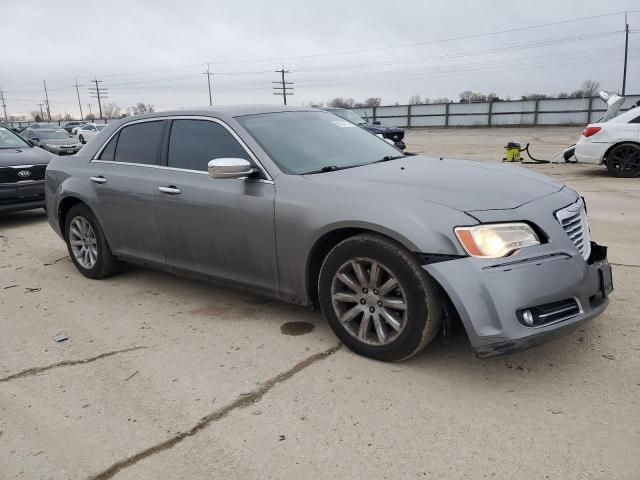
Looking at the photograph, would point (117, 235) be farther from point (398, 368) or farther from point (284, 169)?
point (398, 368)

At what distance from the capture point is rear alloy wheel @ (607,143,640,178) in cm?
1078

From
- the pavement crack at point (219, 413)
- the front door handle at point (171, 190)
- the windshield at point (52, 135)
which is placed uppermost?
the windshield at point (52, 135)

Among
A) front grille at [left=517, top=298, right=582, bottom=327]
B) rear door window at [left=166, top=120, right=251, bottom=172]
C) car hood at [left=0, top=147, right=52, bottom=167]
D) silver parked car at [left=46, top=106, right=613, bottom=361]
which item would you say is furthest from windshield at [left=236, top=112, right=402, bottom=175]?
car hood at [left=0, top=147, right=52, bottom=167]

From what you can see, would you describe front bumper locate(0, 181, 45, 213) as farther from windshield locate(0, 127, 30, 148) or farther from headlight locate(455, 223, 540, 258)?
headlight locate(455, 223, 540, 258)

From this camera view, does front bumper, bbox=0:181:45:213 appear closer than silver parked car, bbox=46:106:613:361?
No

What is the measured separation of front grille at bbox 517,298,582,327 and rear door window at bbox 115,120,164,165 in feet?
10.4

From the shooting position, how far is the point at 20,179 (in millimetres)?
8547

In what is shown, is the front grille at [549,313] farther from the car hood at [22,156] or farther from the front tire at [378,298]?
the car hood at [22,156]

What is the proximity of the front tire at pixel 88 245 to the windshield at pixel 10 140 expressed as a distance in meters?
4.97

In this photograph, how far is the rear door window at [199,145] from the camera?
3998mm

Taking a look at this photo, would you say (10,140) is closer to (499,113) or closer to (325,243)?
(325,243)

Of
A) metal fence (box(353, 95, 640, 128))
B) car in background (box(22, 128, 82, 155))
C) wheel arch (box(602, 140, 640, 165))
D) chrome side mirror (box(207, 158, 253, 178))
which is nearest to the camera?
chrome side mirror (box(207, 158, 253, 178))

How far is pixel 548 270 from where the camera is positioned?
2.86m

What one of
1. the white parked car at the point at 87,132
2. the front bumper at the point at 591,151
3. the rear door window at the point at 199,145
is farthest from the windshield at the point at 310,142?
the white parked car at the point at 87,132
